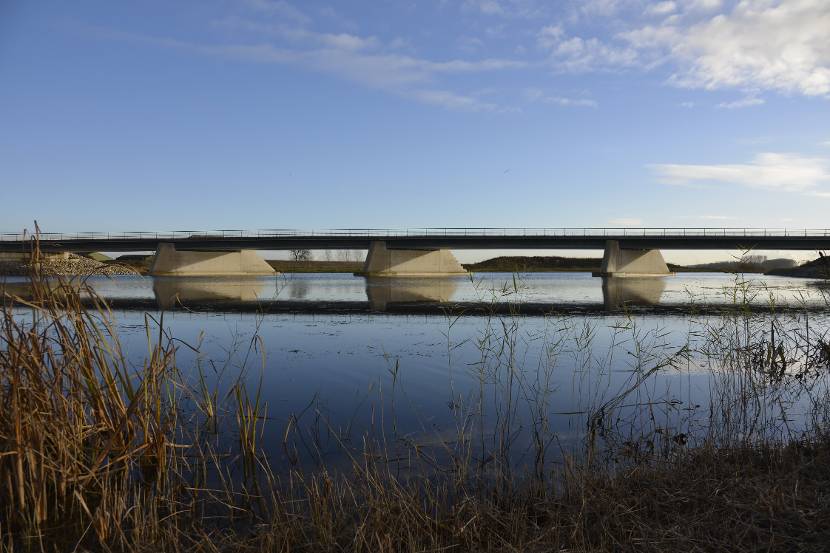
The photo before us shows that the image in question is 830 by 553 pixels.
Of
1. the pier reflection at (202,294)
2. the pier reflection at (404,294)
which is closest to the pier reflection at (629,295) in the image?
the pier reflection at (404,294)

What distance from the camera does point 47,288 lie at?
16.5 ft

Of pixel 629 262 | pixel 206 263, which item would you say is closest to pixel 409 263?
pixel 206 263

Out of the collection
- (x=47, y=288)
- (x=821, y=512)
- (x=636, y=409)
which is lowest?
(x=636, y=409)

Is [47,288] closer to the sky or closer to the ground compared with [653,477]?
closer to the sky

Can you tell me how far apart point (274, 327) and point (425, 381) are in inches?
451

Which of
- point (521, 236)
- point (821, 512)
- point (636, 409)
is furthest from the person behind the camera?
point (521, 236)

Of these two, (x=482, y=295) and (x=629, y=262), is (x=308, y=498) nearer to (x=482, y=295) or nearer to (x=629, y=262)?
(x=482, y=295)

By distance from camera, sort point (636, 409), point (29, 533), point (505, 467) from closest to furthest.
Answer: point (29, 533) → point (505, 467) → point (636, 409)

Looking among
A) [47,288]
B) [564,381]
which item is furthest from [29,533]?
[564,381]

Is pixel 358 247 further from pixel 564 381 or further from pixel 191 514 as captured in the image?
pixel 191 514

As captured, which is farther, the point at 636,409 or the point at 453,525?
the point at 636,409

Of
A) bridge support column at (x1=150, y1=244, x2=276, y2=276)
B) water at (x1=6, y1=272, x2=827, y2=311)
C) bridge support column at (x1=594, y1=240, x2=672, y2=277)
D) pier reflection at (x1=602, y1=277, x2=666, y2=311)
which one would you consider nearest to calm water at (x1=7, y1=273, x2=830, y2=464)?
water at (x1=6, y1=272, x2=827, y2=311)

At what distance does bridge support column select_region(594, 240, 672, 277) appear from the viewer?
78.9m

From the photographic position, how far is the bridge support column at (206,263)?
3231 inches
